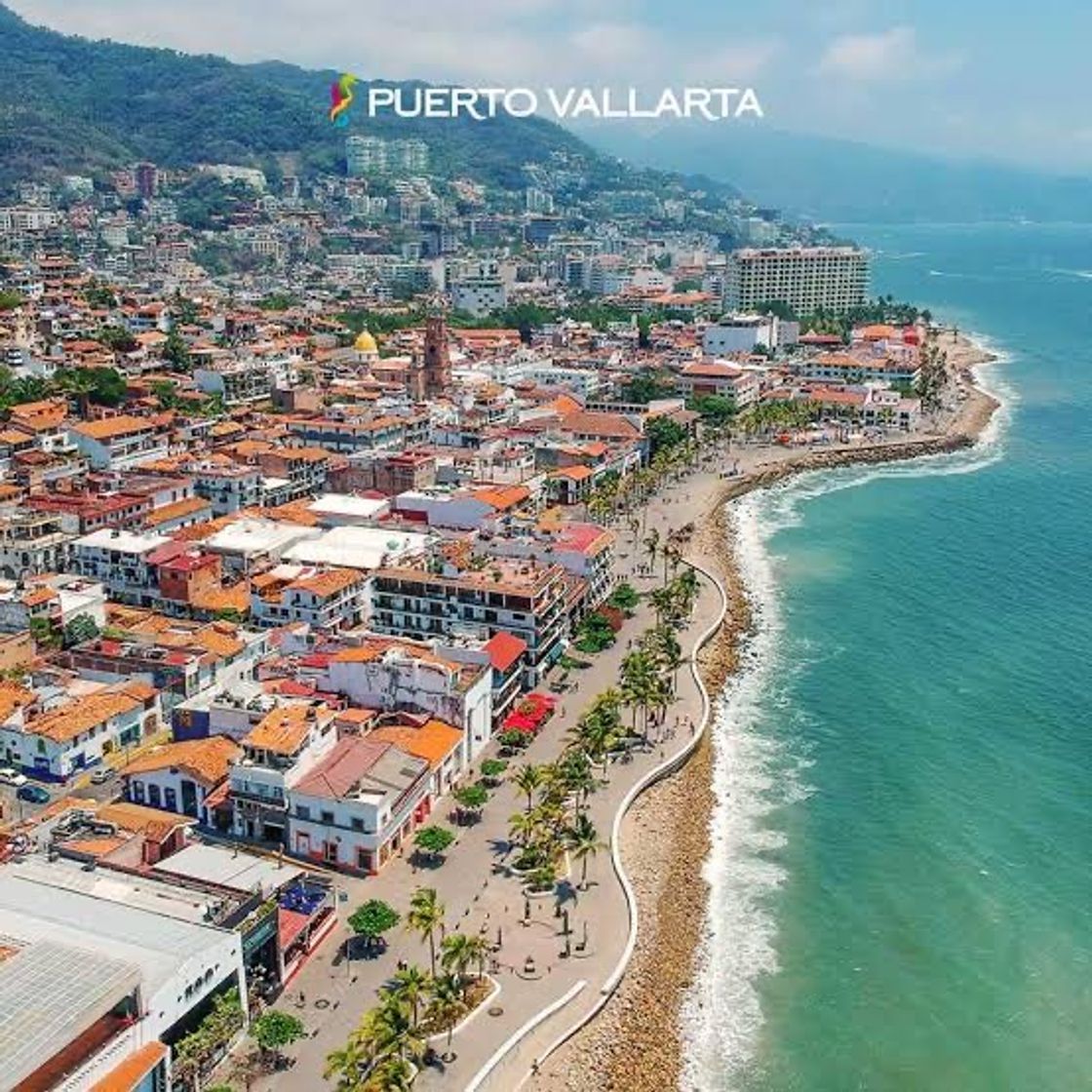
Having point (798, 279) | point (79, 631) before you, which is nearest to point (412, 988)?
point (79, 631)

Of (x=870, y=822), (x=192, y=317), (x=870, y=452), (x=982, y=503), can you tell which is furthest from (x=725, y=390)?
(x=870, y=822)

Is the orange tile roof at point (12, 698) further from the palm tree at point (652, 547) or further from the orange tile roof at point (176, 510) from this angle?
the palm tree at point (652, 547)

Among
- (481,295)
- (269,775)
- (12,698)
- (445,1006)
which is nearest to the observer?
(445,1006)

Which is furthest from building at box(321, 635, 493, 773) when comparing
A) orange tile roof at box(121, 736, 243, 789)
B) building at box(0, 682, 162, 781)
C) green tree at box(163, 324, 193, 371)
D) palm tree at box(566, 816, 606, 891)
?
green tree at box(163, 324, 193, 371)

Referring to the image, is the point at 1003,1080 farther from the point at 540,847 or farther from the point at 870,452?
the point at 870,452

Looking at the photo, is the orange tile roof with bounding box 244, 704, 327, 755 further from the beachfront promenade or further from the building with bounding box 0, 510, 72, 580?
the building with bounding box 0, 510, 72, 580

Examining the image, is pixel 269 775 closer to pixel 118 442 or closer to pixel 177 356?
pixel 118 442
